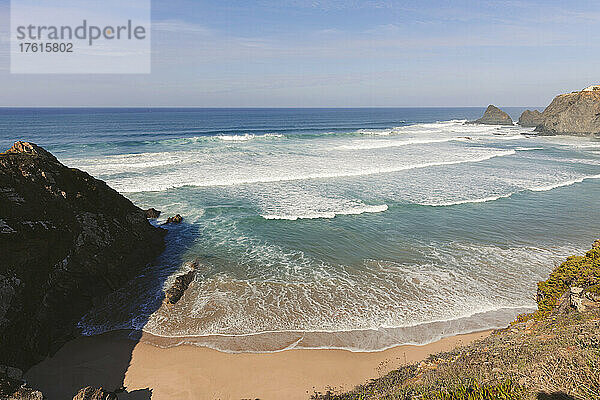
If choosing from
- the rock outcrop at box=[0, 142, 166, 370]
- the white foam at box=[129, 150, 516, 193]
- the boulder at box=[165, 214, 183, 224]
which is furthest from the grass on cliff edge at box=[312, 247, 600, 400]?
the white foam at box=[129, 150, 516, 193]

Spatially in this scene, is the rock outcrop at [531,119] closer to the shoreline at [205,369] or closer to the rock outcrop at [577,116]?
the rock outcrop at [577,116]

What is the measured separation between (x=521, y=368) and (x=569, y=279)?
4.64 m

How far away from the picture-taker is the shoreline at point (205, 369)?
8.01m

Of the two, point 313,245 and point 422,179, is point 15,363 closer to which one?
point 313,245

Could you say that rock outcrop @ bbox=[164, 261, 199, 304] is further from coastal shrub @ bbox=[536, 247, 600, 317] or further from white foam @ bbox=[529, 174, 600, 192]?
white foam @ bbox=[529, 174, 600, 192]

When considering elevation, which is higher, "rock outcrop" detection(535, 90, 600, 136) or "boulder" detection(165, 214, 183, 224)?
"rock outcrop" detection(535, 90, 600, 136)

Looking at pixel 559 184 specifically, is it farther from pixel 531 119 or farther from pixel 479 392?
pixel 531 119

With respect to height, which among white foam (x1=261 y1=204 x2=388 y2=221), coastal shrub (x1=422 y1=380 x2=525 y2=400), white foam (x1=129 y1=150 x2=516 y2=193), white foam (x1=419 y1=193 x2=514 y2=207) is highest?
white foam (x1=129 y1=150 x2=516 y2=193)

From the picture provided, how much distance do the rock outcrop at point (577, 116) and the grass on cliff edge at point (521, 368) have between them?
230ft

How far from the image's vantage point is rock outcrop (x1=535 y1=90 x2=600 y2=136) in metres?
62.4

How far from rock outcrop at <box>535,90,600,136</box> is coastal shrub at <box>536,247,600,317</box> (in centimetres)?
6781

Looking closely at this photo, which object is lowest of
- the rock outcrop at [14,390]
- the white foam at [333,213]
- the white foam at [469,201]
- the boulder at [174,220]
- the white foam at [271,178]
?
the rock outcrop at [14,390]

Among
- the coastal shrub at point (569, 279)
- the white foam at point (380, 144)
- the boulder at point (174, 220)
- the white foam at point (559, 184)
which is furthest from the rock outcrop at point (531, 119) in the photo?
the boulder at point (174, 220)

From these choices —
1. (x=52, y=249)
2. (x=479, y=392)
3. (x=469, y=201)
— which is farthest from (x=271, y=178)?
(x=479, y=392)
